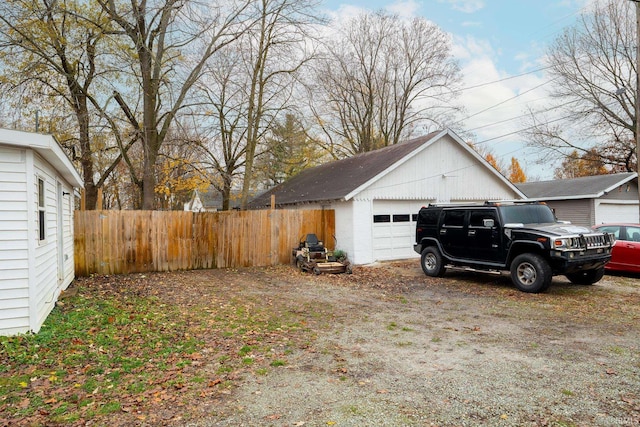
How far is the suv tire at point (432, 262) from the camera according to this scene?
36.5 ft

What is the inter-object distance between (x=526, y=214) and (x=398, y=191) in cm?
547

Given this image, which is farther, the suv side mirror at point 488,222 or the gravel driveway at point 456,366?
the suv side mirror at point 488,222

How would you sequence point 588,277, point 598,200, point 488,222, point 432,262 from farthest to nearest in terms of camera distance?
point 598,200, point 432,262, point 488,222, point 588,277

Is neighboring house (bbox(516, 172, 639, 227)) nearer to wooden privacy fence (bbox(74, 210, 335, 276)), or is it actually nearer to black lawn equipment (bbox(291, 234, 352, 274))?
wooden privacy fence (bbox(74, 210, 335, 276))

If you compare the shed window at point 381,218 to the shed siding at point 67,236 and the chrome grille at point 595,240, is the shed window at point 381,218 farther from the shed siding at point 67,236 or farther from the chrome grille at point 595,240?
the shed siding at point 67,236

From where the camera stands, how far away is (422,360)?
4.85m

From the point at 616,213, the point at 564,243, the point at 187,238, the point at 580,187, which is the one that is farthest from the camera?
the point at 580,187

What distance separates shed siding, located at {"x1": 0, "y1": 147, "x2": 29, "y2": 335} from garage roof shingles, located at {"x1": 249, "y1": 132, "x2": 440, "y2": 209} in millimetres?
9227

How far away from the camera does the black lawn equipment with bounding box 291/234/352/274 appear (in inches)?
495

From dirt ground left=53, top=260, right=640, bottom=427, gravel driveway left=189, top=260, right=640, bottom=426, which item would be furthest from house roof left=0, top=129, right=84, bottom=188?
gravel driveway left=189, top=260, right=640, bottom=426

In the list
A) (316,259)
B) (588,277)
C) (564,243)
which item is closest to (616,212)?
(588,277)

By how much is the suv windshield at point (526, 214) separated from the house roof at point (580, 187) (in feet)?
37.5

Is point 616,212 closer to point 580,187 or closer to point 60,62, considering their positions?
point 580,187

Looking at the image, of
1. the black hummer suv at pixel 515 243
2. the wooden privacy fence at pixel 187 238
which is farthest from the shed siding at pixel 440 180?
the black hummer suv at pixel 515 243
